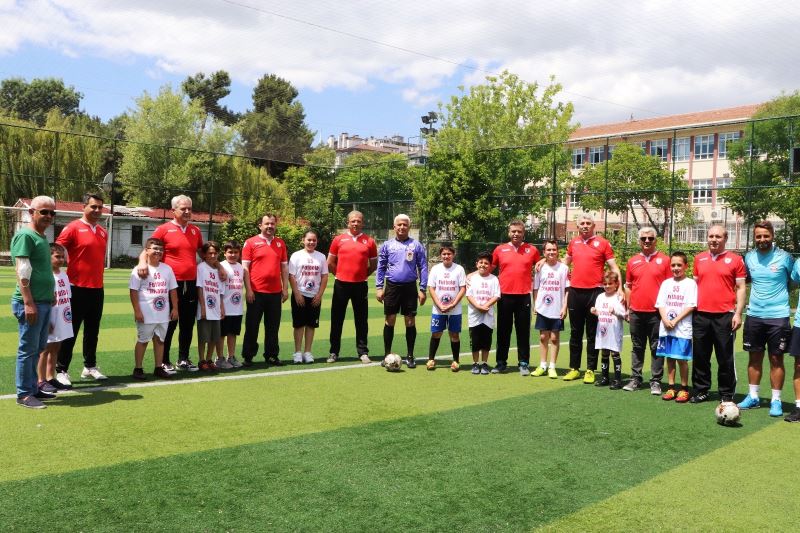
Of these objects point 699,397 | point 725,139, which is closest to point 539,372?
point 699,397

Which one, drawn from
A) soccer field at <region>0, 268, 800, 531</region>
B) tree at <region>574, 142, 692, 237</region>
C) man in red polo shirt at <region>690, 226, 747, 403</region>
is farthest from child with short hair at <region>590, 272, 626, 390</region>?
tree at <region>574, 142, 692, 237</region>

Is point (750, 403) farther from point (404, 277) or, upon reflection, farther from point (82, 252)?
point (82, 252)

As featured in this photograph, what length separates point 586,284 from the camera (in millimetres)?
7953

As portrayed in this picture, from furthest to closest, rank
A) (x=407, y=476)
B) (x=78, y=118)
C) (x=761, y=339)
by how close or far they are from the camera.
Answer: (x=78, y=118)
(x=761, y=339)
(x=407, y=476)

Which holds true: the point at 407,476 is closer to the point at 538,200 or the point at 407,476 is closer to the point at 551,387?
the point at 551,387

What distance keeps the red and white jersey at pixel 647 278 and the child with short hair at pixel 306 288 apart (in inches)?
141

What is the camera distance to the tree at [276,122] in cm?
6581

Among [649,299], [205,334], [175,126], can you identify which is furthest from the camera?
[175,126]

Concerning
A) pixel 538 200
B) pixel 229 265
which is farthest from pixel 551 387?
pixel 538 200

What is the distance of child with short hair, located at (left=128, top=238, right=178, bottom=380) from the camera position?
704cm

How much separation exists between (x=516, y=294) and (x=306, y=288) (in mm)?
2574

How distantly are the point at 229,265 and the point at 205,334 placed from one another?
2.75 ft

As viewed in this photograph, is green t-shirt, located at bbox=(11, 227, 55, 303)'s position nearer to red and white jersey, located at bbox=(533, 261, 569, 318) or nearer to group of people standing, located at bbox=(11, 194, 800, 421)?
group of people standing, located at bbox=(11, 194, 800, 421)

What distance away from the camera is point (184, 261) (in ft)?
24.8
